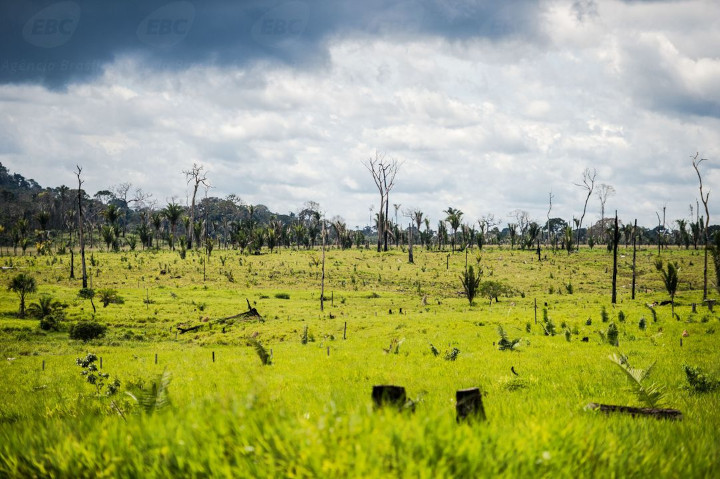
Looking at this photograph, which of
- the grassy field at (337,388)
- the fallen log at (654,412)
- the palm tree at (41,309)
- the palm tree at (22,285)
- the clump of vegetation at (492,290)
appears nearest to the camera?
the grassy field at (337,388)

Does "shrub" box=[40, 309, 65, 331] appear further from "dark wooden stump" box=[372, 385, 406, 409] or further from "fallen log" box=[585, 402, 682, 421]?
"fallen log" box=[585, 402, 682, 421]

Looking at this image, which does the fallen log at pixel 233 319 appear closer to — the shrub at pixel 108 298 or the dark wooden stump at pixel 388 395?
the shrub at pixel 108 298

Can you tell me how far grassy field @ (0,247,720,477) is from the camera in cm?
240

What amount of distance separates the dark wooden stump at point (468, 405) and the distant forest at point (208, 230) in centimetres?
6123

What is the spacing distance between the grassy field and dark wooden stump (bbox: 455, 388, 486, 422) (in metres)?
0.09

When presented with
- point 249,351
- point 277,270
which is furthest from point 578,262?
point 249,351

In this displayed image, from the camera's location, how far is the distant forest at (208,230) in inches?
2992

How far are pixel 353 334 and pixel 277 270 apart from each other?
112 ft

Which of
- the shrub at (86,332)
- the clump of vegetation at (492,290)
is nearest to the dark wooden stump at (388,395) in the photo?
the shrub at (86,332)

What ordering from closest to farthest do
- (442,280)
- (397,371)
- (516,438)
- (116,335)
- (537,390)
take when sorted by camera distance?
(516,438) → (537,390) → (397,371) → (116,335) → (442,280)

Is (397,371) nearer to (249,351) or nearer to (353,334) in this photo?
(249,351)

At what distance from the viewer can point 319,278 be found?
5169cm

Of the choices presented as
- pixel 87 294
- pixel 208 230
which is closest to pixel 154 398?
pixel 87 294

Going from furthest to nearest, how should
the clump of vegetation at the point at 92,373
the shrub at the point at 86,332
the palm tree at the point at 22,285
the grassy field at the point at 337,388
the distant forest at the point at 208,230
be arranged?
the distant forest at the point at 208,230 → the palm tree at the point at 22,285 → the shrub at the point at 86,332 → the clump of vegetation at the point at 92,373 → the grassy field at the point at 337,388
